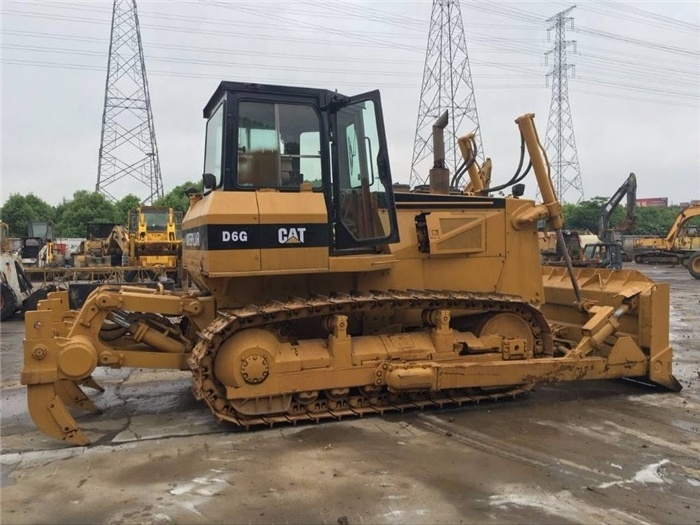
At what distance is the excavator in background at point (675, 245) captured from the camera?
34128 mm

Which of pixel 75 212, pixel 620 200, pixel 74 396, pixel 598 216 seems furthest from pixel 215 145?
pixel 598 216

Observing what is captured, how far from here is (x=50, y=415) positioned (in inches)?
203

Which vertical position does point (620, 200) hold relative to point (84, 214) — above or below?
below

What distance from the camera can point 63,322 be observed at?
19.6ft

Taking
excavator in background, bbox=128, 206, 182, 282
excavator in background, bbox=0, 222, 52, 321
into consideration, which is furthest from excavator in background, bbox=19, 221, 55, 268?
excavator in background, bbox=0, 222, 52, 321

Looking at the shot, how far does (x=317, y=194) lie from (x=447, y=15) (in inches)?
1165

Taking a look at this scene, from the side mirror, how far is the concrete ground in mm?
2422

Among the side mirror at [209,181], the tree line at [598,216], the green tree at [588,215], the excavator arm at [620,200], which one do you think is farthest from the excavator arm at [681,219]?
the side mirror at [209,181]

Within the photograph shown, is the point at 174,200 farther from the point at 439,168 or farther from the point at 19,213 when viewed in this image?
the point at 439,168

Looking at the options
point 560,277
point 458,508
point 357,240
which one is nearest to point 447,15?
point 560,277

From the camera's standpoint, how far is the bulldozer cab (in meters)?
5.76

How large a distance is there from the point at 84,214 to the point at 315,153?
160 ft

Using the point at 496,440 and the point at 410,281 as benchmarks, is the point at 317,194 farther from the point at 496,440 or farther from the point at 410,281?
the point at 496,440

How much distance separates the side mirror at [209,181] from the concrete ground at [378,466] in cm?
242
